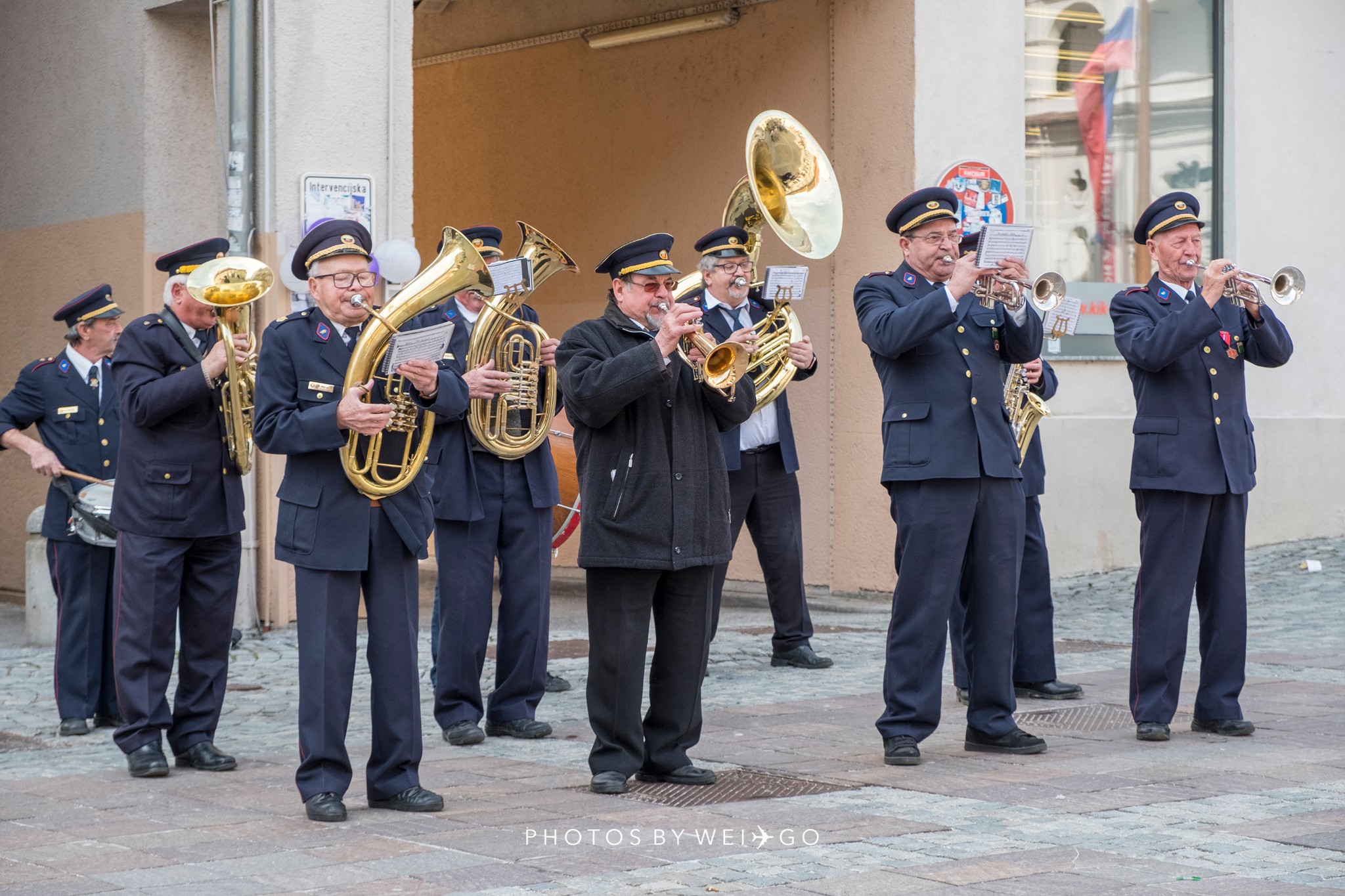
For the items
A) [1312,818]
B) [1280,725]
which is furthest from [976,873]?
[1280,725]

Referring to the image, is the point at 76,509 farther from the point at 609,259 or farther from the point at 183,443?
the point at 609,259

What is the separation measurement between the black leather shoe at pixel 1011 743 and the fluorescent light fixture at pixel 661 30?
7.65 metres

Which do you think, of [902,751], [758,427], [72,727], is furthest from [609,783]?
[758,427]

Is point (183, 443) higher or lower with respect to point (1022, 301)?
lower

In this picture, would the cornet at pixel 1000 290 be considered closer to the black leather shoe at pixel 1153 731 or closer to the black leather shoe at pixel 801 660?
the black leather shoe at pixel 1153 731

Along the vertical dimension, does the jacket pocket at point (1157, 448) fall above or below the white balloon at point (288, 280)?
below

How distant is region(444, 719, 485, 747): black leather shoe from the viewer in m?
7.41

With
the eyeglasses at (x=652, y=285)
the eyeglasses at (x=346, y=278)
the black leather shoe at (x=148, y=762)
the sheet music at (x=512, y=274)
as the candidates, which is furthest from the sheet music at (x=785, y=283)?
the black leather shoe at (x=148, y=762)

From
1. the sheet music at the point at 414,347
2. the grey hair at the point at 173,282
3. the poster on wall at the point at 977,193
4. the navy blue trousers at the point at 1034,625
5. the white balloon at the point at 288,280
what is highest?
the poster on wall at the point at 977,193

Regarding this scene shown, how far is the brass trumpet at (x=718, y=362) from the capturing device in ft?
19.9

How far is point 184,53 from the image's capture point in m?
11.9

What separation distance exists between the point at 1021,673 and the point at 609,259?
11.0 ft

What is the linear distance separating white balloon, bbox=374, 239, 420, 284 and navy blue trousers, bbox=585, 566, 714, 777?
168 inches

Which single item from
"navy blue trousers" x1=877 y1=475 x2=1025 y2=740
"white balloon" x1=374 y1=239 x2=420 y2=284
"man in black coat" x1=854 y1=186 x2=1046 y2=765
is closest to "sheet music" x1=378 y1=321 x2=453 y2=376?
"man in black coat" x1=854 y1=186 x2=1046 y2=765
